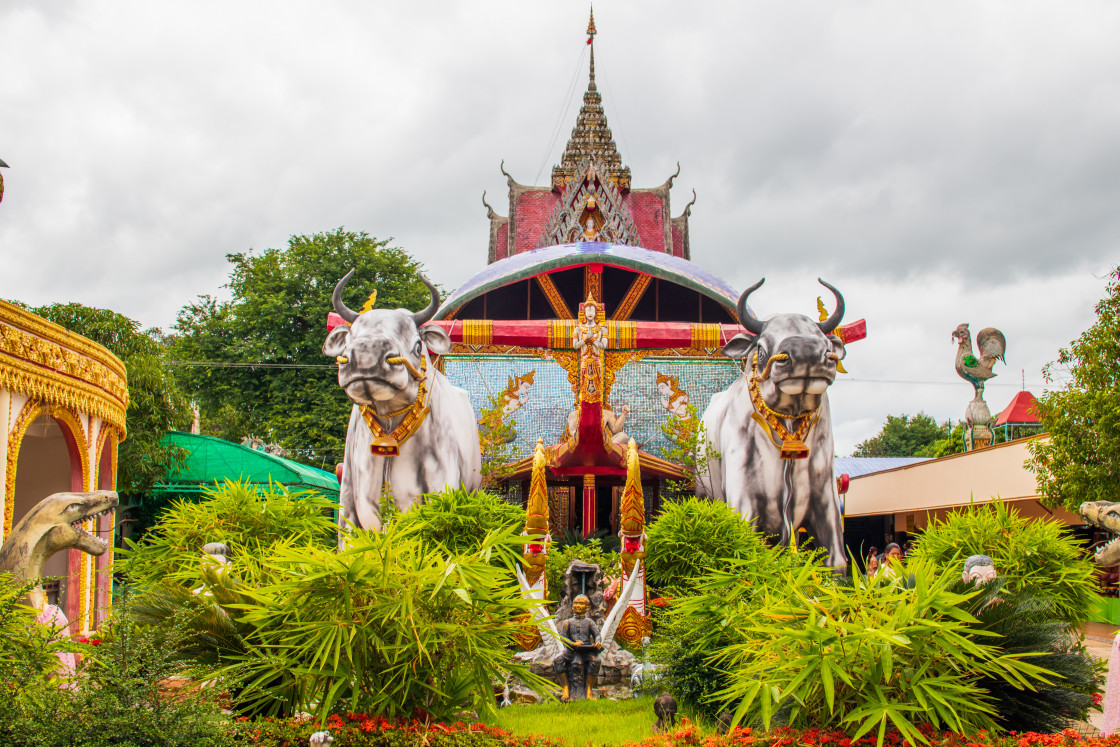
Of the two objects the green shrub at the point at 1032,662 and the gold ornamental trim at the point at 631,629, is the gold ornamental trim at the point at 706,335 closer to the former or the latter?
the gold ornamental trim at the point at 631,629

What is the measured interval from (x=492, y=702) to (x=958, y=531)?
347 cm

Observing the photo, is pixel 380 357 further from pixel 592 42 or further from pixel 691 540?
pixel 592 42

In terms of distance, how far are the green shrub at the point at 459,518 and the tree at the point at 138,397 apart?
9717 millimetres

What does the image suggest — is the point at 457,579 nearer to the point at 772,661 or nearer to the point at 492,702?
the point at 492,702

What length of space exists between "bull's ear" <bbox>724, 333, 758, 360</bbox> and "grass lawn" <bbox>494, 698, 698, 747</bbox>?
8.16 feet

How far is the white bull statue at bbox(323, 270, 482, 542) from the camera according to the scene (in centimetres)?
593

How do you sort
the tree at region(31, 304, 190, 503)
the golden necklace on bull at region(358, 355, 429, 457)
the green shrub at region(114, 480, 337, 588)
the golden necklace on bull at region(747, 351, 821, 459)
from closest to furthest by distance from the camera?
the green shrub at region(114, 480, 337, 588) → the golden necklace on bull at region(358, 355, 429, 457) → the golden necklace on bull at region(747, 351, 821, 459) → the tree at region(31, 304, 190, 503)

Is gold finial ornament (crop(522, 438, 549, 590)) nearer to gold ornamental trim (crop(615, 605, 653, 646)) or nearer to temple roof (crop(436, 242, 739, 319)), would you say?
gold ornamental trim (crop(615, 605, 653, 646))

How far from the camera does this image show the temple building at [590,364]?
739 cm

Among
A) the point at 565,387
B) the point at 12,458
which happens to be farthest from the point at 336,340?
the point at 12,458

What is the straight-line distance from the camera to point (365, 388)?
593cm

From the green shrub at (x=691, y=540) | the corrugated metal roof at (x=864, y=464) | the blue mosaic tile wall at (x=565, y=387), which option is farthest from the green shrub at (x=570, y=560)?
the corrugated metal roof at (x=864, y=464)

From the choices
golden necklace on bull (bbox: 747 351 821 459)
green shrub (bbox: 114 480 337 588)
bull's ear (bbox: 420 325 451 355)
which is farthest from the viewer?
bull's ear (bbox: 420 325 451 355)

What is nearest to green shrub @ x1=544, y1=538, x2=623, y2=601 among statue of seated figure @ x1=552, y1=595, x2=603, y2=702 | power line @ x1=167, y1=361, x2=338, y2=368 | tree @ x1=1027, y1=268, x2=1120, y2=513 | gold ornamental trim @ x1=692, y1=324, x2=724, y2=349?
statue of seated figure @ x1=552, y1=595, x2=603, y2=702
